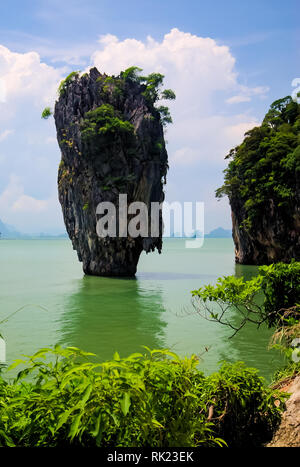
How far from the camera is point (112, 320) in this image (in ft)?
39.4

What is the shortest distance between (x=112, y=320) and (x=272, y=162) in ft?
53.8

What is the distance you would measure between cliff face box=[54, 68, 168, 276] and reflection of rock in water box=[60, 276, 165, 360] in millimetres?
5197

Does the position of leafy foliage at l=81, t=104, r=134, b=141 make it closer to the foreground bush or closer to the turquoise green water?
the turquoise green water

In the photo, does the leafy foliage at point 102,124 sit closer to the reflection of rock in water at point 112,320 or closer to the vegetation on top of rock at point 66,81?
the vegetation on top of rock at point 66,81

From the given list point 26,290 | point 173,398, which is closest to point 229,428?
point 173,398

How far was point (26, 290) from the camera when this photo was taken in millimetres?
19297

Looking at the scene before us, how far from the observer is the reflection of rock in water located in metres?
9.24

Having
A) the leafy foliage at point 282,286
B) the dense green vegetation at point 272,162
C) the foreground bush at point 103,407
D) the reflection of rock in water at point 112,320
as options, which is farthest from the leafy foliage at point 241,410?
the dense green vegetation at point 272,162

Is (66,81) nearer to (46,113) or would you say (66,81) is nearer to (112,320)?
(46,113)

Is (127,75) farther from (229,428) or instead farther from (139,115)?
(229,428)

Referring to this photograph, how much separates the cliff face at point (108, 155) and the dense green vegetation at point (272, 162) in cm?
592

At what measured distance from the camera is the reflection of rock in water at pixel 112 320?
9.24 meters

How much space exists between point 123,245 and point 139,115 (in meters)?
8.12

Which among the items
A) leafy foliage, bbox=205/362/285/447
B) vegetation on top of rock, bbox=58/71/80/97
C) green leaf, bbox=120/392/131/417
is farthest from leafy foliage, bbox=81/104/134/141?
green leaf, bbox=120/392/131/417
